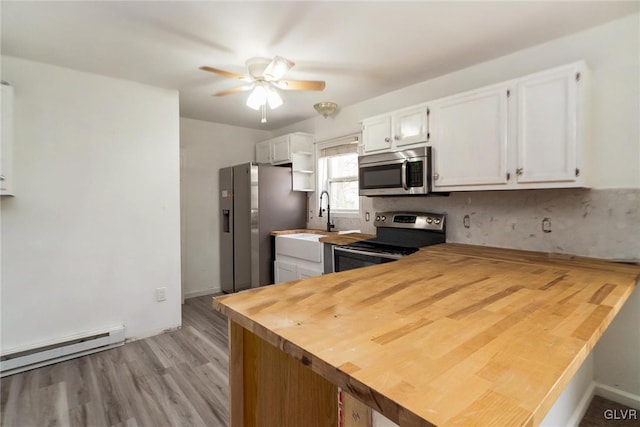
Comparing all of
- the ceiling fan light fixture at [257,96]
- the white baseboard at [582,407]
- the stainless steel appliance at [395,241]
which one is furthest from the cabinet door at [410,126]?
the white baseboard at [582,407]

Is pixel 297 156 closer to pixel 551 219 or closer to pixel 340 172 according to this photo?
pixel 340 172

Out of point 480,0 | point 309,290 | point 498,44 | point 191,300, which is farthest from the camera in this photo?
point 191,300

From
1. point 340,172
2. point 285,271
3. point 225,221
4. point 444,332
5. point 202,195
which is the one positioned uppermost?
point 340,172

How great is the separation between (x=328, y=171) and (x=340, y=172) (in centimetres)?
20

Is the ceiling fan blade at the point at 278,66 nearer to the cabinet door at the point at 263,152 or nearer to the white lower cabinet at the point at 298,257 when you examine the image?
the white lower cabinet at the point at 298,257

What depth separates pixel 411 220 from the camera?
290 centimetres

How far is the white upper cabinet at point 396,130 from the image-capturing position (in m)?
2.58

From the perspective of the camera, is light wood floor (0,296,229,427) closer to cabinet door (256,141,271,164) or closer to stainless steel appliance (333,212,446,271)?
stainless steel appliance (333,212,446,271)

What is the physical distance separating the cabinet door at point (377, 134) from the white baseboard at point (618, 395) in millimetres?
2247

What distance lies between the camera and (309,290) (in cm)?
124

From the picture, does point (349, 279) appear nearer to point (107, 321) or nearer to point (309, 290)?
point (309, 290)

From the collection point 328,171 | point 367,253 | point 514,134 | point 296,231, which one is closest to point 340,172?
point 328,171

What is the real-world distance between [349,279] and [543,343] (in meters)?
0.75

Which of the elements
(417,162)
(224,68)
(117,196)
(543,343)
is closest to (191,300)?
(117,196)
